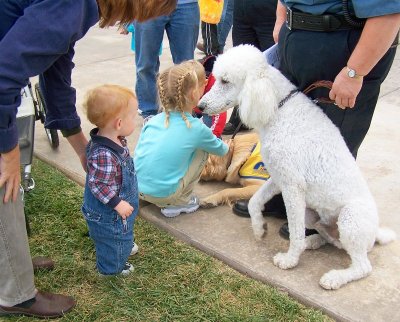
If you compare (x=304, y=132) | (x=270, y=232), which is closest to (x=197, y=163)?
(x=270, y=232)

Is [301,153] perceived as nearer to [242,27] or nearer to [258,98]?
[258,98]

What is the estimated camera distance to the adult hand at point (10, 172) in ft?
5.78

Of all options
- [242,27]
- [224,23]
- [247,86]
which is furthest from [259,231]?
[224,23]

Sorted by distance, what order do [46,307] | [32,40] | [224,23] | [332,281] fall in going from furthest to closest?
[224,23], [332,281], [46,307], [32,40]

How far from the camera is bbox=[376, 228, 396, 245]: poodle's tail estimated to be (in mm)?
2660

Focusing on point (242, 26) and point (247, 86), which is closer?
point (247, 86)

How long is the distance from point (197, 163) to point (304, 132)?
90 centimetres

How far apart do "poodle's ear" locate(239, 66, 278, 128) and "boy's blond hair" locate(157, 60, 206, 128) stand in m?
0.56

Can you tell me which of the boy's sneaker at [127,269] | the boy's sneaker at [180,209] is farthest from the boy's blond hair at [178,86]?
the boy's sneaker at [127,269]

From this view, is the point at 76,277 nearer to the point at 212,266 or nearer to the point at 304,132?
the point at 212,266

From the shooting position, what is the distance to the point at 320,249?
2.73 meters

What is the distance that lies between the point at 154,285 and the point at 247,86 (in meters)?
1.14

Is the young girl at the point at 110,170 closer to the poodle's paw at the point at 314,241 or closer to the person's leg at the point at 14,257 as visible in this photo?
the person's leg at the point at 14,257

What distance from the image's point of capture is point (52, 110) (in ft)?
7.59
